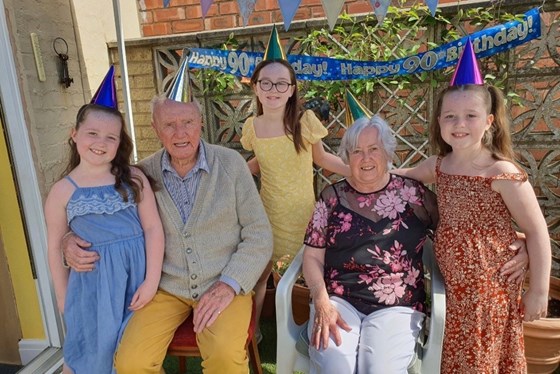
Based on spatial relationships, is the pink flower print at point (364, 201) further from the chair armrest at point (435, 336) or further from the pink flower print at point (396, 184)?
the chair armrest at point (435, 336)

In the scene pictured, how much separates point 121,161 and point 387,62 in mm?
1859

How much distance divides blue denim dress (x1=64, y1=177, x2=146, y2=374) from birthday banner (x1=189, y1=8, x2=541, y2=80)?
5.24 feet

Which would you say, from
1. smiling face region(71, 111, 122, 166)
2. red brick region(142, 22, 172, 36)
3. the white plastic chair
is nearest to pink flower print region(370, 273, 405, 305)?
the white plastic chair

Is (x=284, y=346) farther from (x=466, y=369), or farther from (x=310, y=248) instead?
(x=466, y=369)

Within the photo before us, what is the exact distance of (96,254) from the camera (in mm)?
1763

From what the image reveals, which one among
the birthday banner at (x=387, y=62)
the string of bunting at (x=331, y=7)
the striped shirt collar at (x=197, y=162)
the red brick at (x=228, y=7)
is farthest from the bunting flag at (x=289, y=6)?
the red brick at (x=228, y=7)

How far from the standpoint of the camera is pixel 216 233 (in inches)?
75.5

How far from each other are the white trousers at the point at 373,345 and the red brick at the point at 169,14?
3.19 metres

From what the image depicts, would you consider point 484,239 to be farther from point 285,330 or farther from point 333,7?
point 333,7

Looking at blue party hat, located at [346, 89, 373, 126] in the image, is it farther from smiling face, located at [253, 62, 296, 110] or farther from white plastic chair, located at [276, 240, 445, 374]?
white plastic chair, located at [276, 240, 445, 374]

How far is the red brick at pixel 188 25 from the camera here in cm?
393

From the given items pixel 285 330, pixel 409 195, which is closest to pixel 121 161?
pixel 285 330

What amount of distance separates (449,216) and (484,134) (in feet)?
1.17

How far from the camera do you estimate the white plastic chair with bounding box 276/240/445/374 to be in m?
1.63
